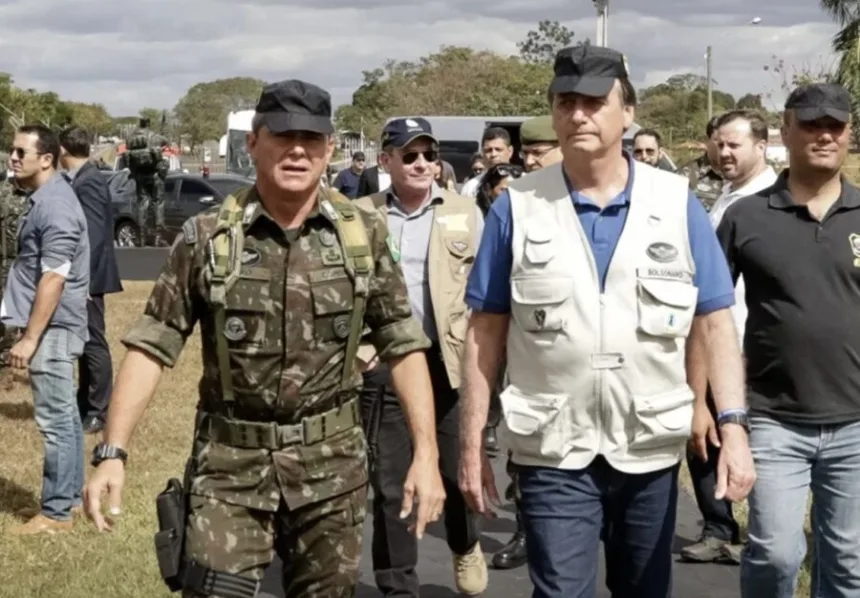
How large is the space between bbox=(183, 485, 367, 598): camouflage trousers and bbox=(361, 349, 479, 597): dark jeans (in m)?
1.47

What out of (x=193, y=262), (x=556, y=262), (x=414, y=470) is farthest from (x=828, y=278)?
(x=193, y=262)

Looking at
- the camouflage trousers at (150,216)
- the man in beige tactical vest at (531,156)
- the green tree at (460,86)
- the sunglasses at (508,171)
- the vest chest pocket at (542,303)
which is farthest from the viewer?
the green tree at (460,86)

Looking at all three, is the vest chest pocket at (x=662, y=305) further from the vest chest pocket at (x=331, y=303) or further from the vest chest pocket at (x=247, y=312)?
the vest chest pocket at (x=247, y=312)

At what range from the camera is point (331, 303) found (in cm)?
400

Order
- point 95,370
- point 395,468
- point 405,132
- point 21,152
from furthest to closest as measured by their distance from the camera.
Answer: point 95,370 < point 21,152 < point 405,132 < point 395,468

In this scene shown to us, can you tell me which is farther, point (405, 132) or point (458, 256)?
point (405, 132)

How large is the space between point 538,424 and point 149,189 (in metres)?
22.4

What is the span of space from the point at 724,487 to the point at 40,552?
164 inches

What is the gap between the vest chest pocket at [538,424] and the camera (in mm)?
3922

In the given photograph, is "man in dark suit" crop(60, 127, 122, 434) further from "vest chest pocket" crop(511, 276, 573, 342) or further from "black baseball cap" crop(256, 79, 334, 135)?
"vest chest pocket" crop(511, 276, 573, 342)

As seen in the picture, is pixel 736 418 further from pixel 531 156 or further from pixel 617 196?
pixel 531 156

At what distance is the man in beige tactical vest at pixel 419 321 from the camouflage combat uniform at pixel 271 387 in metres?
1.57

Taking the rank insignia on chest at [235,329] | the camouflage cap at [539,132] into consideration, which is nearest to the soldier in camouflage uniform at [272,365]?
the rank insignia on chest at [235,329]

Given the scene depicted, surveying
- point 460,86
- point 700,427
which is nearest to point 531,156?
point 700,427
